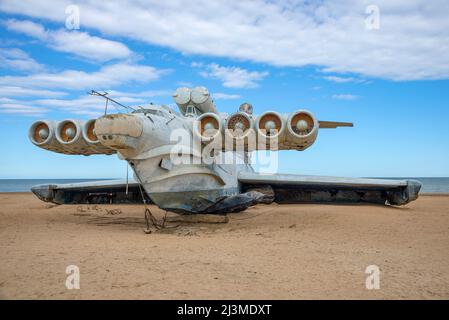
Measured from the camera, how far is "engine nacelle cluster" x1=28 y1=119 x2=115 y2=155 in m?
7.94

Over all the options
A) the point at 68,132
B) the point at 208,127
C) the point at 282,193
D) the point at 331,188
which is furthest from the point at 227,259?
the point at 282,193

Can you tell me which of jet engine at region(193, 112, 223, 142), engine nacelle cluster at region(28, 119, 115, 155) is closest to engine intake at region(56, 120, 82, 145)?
engine nacelle cluster at region(28, 119, 115, 155)

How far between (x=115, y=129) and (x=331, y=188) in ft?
25.7

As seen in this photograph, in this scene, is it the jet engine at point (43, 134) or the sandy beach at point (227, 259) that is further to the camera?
the jet engine at point (43, 134)

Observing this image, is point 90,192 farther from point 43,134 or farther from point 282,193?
point 282,193

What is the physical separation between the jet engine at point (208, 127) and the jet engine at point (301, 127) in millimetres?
1298

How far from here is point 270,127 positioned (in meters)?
7.07

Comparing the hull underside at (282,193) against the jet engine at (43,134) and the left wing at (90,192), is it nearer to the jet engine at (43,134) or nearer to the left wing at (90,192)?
the left wing at (90,192)

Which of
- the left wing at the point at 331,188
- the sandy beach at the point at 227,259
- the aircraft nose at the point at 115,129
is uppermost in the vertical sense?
the aircraft nose at the point at 115,129

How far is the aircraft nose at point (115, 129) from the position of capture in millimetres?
6250

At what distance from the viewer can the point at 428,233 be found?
6.96 m

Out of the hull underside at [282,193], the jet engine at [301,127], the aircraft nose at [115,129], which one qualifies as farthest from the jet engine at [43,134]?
the jet engine at [301,127]
